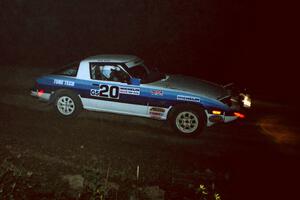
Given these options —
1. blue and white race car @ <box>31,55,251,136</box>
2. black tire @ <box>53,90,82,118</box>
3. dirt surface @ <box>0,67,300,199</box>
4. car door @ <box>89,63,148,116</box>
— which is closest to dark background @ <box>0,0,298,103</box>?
blue and white race car @ <box>31,55,251,136</box>

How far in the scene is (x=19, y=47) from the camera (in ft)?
61.2

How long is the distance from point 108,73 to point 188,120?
2.16m

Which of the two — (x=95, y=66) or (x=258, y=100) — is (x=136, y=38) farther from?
(x=95, y=66)

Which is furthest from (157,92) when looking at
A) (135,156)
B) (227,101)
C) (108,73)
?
(135,156)

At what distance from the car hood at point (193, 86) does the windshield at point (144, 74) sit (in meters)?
0.15

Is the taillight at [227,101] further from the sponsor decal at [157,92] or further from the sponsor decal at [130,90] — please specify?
the sponsor decal at [130,90]

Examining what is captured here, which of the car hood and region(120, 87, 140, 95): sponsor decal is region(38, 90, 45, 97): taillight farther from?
the car hood

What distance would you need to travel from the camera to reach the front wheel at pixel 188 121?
8312 millimetres

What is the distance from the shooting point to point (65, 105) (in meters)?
9.30

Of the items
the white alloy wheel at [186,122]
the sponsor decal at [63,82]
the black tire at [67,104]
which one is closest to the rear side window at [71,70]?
the sponsor decal at [63,82]

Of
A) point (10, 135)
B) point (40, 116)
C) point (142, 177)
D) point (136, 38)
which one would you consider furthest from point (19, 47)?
point (142, 177)

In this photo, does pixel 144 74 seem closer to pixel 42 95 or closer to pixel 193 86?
pixel 193 86

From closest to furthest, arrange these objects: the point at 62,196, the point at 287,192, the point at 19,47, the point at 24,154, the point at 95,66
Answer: the point at 62,196 < the point at 287,192 < the point at 24,154 < the point at 95,66 < the point at 19,47

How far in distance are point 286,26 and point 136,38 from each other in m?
7.58
